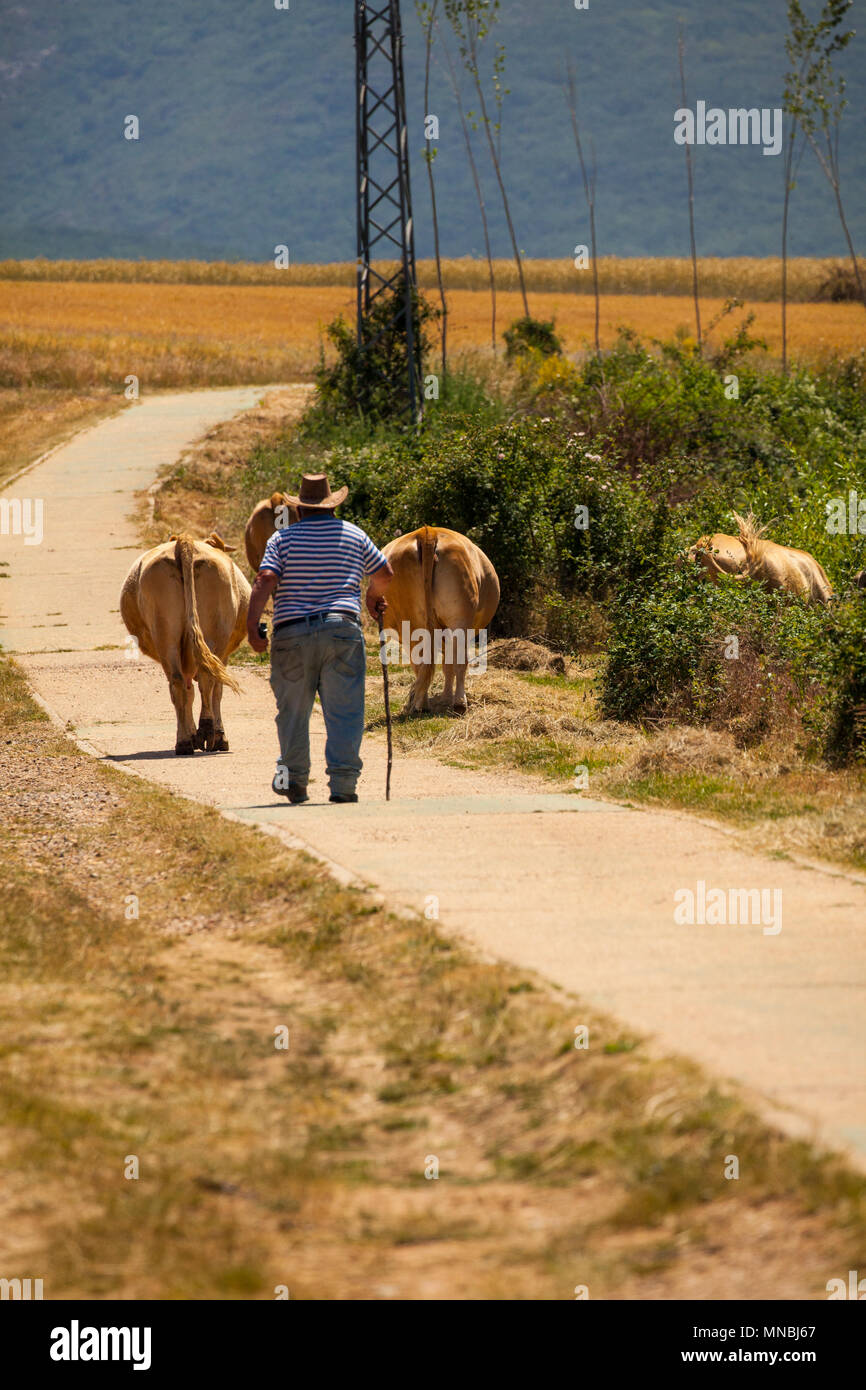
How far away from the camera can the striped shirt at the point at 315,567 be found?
10.5m

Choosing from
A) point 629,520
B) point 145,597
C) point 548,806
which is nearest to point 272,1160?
point 548,806

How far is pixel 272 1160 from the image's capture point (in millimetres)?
5031

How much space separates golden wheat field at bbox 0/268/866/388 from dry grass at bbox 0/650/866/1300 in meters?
36.0

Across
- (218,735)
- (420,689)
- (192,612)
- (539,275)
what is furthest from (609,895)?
(539,275)

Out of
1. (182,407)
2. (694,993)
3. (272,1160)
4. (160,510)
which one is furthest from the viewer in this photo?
(182,407)

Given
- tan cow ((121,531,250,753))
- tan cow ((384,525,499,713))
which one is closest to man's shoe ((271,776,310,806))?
tan cow ((121,531,250,753))

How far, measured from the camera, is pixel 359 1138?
17.4ft

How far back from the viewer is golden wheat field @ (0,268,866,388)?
172 ft

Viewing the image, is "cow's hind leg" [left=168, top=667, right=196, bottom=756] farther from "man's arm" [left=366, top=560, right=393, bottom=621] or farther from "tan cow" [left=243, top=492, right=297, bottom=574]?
"tan cow" [left=243, top=492, right=297, bottom=574]

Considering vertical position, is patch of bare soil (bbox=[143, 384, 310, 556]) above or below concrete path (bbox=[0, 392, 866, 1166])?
above

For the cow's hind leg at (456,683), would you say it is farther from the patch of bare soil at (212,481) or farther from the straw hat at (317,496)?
the patch of bare soil at (212,481)

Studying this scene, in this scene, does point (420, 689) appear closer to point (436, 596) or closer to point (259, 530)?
point (436, 596)

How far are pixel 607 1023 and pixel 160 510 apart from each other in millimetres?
25274
